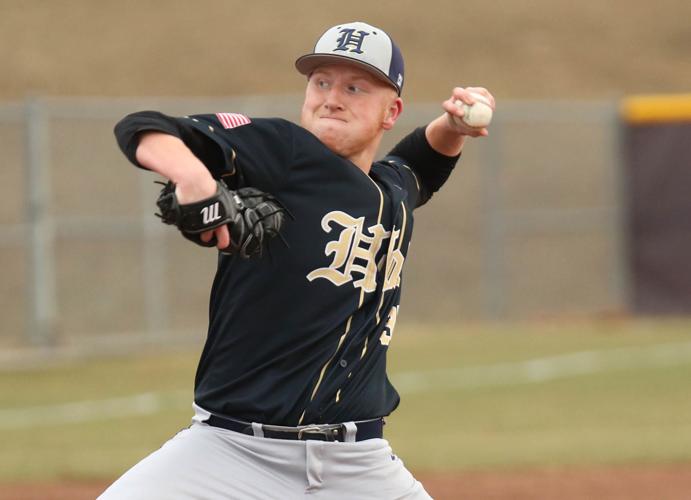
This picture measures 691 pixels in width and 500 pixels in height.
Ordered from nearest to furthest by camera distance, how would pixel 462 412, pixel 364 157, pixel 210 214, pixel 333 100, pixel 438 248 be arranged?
1. pixel 210 214
2. pixel 333 100
3. pixel 364 157
4. pixel 462 412
5. pixel 438 248

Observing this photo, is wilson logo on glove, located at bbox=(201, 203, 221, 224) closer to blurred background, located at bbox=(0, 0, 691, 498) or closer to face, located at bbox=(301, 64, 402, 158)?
face, located at bbox=(301, 64, 402, 158)

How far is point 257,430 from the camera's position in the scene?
4133mm

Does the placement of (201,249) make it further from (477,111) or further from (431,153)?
(477,111)

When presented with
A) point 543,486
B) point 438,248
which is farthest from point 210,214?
point 438,248

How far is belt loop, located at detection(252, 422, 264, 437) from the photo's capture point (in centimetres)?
413

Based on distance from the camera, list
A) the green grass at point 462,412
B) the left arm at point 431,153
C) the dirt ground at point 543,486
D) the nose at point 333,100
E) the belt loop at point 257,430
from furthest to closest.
Result: the green grass at point 462,412, the dirt ground at point 543,486, the left arm at point 431,153, the nose at point 333,100, the belt loop at point 257,430

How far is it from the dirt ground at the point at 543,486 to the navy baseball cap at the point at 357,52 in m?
4.50

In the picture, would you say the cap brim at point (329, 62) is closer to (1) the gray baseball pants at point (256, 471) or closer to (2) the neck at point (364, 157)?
(2) the neck at point (364, 157)

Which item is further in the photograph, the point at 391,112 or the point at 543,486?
the point at 543,486

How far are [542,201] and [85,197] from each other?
7116 millimetres

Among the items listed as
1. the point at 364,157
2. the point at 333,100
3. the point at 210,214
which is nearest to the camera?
the point at 210,214

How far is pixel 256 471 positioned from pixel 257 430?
4.7 inches

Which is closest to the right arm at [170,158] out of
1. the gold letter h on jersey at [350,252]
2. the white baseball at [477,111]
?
the gold letter h on jersey at [350,252]

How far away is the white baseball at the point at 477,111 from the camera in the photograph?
4430mm
